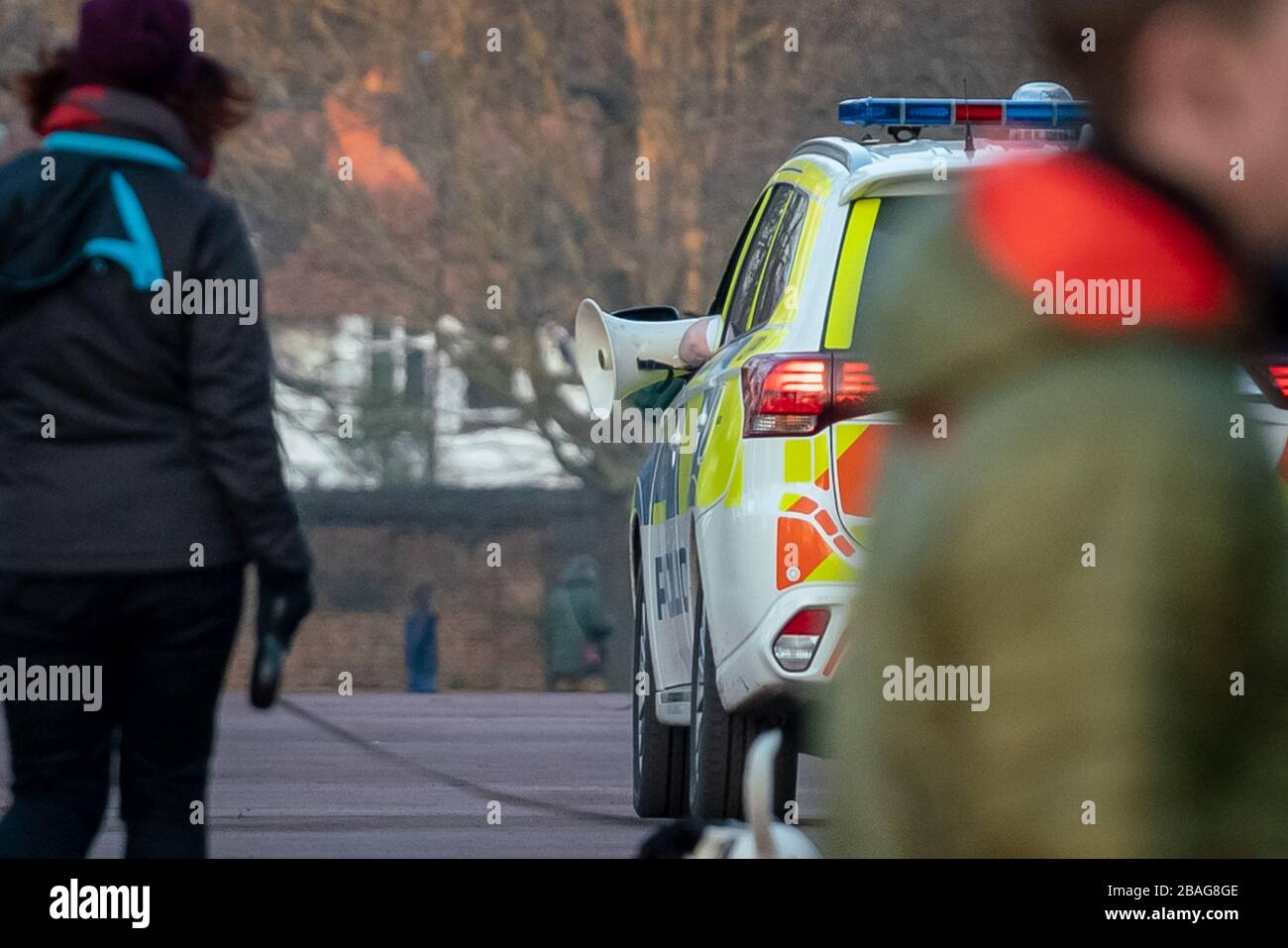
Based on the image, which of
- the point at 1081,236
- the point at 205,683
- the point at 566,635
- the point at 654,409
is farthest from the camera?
the point at 566,635

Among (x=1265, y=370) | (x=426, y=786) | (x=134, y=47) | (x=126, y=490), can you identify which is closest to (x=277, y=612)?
(x=126, y=490)

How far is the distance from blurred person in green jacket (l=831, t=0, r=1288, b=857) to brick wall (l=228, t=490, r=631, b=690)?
1144 inches

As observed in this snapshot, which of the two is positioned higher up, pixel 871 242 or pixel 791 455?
pixel 871 242

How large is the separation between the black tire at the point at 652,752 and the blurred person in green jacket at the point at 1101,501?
6058 mm

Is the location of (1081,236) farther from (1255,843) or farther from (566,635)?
(566,635)

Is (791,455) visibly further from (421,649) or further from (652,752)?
(421,649)

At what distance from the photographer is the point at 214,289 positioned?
4.22 m

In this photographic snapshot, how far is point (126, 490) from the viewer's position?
13.6 ft

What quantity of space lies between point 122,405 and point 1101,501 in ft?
10.0

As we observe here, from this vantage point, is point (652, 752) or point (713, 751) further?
point (652, 752)

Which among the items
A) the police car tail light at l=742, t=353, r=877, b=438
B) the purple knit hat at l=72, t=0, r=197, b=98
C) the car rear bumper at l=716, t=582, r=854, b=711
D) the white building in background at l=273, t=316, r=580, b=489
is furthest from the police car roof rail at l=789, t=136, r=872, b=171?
the white building in background at l=273, t=316, r=580, b=489

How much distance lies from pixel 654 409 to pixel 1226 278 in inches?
251
